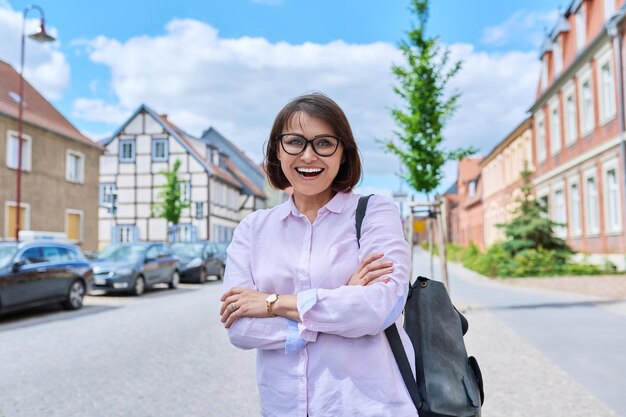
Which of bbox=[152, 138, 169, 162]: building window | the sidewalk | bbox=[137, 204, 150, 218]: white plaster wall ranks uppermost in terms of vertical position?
bbox=[152, 138, 169, 162]: building window

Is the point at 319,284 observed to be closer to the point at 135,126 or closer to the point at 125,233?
the point at 125,233

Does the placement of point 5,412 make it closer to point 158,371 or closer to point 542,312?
point 158,371

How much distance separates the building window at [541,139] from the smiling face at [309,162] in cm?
3438

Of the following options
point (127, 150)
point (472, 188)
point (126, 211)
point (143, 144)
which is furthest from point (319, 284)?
point (472, 188)

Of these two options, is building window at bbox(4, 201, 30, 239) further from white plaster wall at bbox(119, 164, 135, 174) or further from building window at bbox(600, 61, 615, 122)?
building window at bbox(600, 61, 615, 122)

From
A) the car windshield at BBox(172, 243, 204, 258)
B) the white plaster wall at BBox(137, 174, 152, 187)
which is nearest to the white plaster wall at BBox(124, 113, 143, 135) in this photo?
the white plaster wall at BBox(137, 174, 152, 187)

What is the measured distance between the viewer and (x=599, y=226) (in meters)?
25.2

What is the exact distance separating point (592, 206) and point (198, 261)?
1555 cm

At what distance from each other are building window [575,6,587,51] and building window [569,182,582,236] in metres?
5.96

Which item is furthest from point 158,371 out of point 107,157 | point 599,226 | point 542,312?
point 107,157

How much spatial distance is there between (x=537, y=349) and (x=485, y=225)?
168ft

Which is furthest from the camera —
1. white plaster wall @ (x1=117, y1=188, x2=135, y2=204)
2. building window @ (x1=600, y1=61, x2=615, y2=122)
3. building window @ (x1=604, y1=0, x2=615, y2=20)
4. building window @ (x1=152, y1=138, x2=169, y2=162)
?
building window @ (x1=152, y1=138, x2=169, y2=162)

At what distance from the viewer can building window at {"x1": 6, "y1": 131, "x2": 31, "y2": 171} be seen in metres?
27.0

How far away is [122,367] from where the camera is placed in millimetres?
7547
